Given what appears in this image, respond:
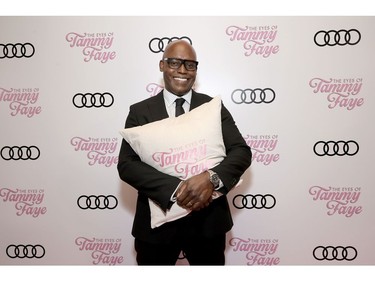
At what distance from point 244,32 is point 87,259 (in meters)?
1.45

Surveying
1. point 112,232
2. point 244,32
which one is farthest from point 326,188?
point 112,232

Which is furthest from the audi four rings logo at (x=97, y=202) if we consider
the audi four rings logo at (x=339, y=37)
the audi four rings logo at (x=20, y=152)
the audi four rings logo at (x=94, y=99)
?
the audi four rings logo at (x=339, y=37)

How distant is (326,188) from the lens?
1691 mm

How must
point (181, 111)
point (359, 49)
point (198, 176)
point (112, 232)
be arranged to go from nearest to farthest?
point (198, 176) → point (181, 111) → point (359, 49) → point (112, 232)

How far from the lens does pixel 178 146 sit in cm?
109

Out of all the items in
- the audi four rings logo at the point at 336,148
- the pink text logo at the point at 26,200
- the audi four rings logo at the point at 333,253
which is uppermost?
the audi four rings logo at the point at 336,148

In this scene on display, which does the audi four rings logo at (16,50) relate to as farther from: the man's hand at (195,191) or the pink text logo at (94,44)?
the man's hand at (195,191)

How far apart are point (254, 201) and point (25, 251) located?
128 cm

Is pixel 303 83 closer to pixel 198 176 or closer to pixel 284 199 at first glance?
pixel 284 199

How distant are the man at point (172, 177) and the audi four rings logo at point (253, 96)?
0.42m

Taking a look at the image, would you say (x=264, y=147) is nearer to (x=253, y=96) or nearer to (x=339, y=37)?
(x=253, y=96)

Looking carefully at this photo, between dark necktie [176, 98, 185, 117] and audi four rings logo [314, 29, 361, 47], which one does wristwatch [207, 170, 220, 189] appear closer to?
dark necktie [176, 98, 185, 117]

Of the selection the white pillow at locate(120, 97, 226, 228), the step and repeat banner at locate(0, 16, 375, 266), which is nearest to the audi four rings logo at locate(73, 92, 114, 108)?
the step and repeat banner at locate(0, 16, 375, 266)

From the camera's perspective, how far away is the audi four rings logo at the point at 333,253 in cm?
173
